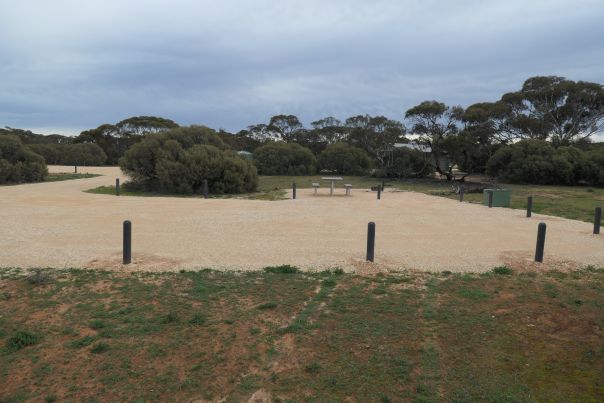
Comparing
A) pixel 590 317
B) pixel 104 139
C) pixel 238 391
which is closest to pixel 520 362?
pixel 590 317

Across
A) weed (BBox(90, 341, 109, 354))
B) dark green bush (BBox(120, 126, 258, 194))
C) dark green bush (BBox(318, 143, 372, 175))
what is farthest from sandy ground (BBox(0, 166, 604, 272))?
dark green bush (BBox(318, 143, 372, 175))

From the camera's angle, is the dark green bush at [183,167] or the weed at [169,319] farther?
the dark green bush at [183,167]

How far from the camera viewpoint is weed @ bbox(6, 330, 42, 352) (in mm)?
4340

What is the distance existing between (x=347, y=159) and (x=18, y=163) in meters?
27.4

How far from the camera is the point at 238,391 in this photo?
374cm

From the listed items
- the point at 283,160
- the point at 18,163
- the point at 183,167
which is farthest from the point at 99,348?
the point at 283,160

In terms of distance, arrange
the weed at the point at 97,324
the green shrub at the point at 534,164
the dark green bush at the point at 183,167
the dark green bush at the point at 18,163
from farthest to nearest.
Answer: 1. the green shrub at the point at 534,164
2. the dark green bush at the point at 18,163
3. the dark green bush at the point at 183,167
4. the weed at the point at 97,324

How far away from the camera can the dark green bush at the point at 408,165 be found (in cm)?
3959

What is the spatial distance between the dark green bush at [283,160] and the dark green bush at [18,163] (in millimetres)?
18810

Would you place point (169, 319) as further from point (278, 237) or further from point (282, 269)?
point (278, 237)

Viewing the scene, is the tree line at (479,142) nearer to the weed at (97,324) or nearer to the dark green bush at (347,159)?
the dark green bush at (347,159)

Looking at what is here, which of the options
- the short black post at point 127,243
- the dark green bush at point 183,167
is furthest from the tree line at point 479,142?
the short black post at point 127,243

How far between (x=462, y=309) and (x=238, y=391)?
307cm

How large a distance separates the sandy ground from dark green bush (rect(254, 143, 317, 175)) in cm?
2655
